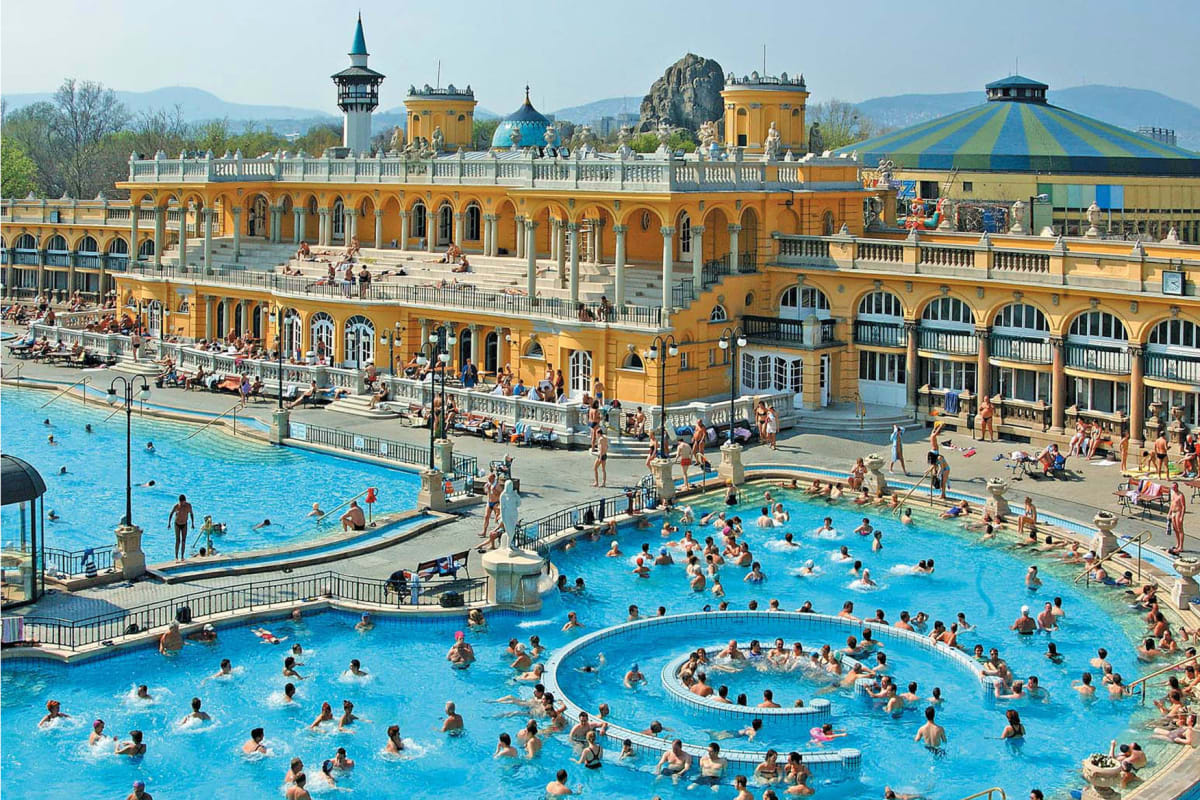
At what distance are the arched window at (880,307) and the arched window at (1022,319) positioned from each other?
358 centimetres

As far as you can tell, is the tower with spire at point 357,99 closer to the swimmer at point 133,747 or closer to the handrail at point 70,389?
the handrail at point 70,389

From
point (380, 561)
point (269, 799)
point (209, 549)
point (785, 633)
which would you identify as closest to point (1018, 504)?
point (785, 633)

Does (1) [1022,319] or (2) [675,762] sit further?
(1) [1022,319]

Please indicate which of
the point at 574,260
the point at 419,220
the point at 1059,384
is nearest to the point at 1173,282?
the point at 1059,384

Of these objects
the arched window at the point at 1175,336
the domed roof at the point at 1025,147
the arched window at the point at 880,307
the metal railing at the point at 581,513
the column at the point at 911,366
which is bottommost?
the metal railing at the point at 581,513

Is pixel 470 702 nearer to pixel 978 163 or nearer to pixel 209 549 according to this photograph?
pixel 209 549

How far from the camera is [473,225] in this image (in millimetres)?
62156

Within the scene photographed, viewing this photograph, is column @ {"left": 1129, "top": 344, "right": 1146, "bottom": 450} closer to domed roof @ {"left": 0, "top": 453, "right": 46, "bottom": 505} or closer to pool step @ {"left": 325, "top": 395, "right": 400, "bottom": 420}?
pool step @ {"left": 325, "top": 395, "right": 400, "bottom": 420}

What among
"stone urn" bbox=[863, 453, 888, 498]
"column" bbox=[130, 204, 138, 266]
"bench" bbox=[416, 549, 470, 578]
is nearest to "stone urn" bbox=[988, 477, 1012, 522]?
"stone urn" bbox=[863, 453, 888, 498]

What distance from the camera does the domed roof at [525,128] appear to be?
3199 inches

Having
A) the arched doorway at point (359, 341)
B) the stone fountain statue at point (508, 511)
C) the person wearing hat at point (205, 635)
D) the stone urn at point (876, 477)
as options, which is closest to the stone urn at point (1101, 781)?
the stone fountain statue at point (508, 511)

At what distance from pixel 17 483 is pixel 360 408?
2240cm

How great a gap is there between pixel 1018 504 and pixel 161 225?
43152 millimetres

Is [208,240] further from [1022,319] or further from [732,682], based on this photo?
[732,682]
